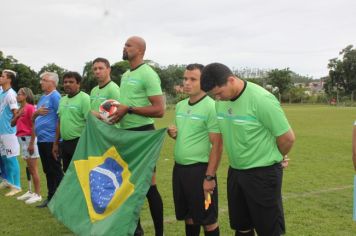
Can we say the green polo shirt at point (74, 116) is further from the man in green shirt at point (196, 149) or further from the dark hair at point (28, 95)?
the man in green shirt at point (196, 149)

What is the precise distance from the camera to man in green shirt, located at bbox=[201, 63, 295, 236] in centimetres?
362

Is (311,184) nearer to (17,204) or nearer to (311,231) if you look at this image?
(311,231)

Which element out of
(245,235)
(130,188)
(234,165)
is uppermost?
(234,165)

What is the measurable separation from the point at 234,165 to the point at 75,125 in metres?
3.25

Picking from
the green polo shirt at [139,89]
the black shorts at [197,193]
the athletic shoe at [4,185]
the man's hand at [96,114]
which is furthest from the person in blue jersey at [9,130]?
the black shorts at [197,193]

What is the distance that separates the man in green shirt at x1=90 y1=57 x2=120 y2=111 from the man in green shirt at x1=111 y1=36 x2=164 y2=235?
54 centimetres

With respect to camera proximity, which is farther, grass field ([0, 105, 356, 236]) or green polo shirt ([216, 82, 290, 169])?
grass field ([0, 105, 356, 236])

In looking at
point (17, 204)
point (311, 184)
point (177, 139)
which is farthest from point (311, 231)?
point (17, 204)

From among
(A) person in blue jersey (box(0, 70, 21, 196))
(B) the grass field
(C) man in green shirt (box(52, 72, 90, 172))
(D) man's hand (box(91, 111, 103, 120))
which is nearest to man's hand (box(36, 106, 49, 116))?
(C) man in green shirt (box(52, 72, 90, 172))

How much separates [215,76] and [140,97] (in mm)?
1687

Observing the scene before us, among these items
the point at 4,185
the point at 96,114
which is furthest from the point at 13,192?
the point at 96,114

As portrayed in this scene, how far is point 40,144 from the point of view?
24.0 ft

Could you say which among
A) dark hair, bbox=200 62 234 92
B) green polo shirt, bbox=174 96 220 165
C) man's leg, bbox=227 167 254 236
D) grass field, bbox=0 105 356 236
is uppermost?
dark hair, bbox=200 62 234 92

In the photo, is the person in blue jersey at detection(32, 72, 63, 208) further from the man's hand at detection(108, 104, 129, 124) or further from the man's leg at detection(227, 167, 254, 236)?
the man's leg at detection(227, 167, 254, 236)
